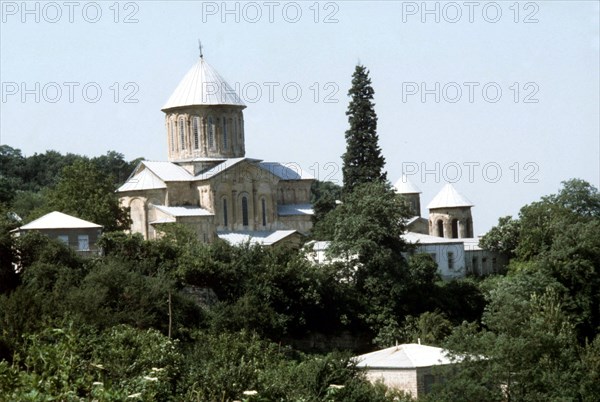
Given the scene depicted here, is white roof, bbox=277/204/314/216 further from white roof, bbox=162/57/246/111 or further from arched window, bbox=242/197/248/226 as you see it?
white roof, bbox=162/57/246/111

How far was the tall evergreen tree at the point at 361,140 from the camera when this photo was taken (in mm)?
52719

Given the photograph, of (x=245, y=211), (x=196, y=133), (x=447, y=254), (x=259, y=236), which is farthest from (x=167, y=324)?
(x=447, y=254)

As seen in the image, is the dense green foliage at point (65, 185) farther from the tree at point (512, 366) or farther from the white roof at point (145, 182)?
the tree at point (512, 366)

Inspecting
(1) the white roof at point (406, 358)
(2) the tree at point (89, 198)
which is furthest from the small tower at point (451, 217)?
(1) the white roof at point (406, 358)

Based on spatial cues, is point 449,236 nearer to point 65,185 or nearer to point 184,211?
point 184,211

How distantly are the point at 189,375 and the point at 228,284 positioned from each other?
1326cm

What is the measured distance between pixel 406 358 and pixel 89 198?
18.3m

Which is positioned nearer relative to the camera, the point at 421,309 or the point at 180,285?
the point at 180,285

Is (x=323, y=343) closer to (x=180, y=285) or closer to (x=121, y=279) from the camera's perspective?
(x=180, y=285)

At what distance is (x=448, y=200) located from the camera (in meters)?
62.4

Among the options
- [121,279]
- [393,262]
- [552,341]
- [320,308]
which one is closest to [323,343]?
[320,308]

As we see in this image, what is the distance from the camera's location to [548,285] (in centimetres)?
4269

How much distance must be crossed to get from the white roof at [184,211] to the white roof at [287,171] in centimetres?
413

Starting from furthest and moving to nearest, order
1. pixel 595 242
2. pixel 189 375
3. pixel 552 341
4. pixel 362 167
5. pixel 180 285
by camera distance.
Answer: pixel 362 167 < pixel 595 242 < pixel 180 285 < pixel 552 341 < pixel 189 375
